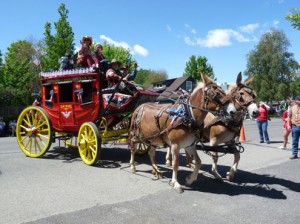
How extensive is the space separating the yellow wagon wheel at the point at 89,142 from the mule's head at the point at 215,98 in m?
2.87

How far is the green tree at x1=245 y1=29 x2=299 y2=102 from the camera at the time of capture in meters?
46.6

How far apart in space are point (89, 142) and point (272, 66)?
146 ft

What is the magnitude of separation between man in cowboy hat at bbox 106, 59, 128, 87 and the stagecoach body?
0.19 metres

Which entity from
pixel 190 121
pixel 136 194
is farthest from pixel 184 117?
pixel 136 194

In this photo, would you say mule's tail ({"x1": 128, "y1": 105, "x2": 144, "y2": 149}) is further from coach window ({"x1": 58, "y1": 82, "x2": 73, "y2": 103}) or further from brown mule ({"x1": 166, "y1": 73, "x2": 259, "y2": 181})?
coach window ({"x1": 58, "y1": 82, "x2": 73, "y2": 103})

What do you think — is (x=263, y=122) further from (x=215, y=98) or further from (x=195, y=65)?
(x=195, y=65)

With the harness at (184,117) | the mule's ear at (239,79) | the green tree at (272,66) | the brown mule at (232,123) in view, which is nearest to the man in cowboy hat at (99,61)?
the harness at (184,117)

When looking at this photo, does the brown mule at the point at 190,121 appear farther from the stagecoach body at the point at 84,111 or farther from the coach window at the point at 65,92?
the coach window at the point at 65,92

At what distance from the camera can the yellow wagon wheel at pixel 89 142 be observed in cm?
751

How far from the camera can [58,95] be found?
28.9ft

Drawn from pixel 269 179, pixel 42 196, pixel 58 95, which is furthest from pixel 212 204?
pixel 58 95

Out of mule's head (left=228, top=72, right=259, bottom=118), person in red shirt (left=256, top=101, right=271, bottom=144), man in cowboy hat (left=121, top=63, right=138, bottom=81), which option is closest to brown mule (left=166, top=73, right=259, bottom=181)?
mule's head (left=228, top=72, right=259, bottom=118)

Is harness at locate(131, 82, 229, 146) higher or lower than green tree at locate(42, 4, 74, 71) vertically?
lower

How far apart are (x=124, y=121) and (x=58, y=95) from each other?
192 centimetres
